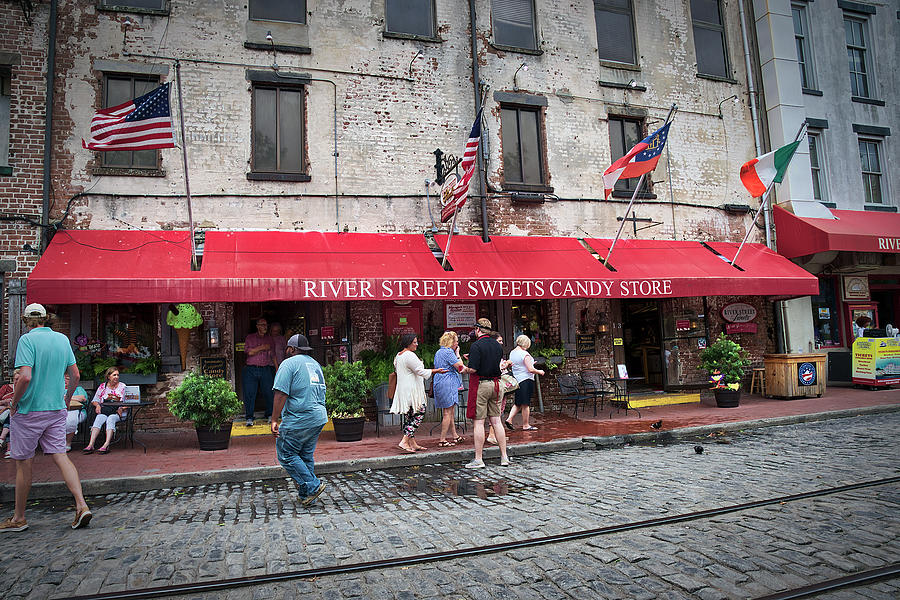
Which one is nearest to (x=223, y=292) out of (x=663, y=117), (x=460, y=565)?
(x=460, y=565)

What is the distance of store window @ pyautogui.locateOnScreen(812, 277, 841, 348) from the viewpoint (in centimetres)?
1473

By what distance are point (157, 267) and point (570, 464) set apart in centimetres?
713

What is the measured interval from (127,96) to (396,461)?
27.8ft

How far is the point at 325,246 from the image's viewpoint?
34.8 ft

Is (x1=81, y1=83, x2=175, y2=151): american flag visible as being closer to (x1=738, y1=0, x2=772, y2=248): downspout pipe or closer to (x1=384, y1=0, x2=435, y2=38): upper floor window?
(x1=384, y1=0, x2=435, y2=38): upper floor window

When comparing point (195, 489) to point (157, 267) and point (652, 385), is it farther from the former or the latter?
point (652, 385)

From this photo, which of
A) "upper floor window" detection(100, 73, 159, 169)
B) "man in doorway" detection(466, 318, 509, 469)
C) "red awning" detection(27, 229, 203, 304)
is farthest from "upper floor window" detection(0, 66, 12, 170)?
"man in doorway" detection(466, 318, 509, 469)

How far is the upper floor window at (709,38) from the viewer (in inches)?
573

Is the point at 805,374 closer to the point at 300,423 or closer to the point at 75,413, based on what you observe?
the point at 300,423

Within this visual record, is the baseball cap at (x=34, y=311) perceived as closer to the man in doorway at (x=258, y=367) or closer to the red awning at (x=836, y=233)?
the man in doorway at (x=258, y=367)

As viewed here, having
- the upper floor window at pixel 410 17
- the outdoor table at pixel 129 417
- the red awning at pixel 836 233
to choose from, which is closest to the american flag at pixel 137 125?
the outdoor table at pixel 129 417

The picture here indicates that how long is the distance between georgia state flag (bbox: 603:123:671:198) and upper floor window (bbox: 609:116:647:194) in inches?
107

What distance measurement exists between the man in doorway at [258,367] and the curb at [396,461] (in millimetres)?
3402

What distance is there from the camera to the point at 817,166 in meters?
15.0
